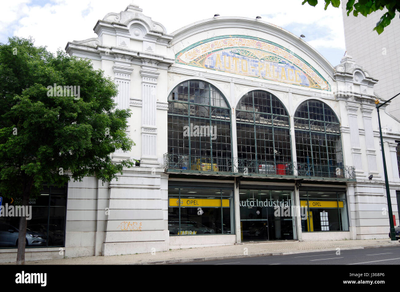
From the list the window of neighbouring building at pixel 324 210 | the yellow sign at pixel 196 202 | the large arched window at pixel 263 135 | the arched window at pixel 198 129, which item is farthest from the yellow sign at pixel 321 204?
the arched window at pixel 198 129

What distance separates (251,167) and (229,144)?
2044 mm

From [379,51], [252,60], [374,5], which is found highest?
[379,51]

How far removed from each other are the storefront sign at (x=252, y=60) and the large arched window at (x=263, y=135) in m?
1.87

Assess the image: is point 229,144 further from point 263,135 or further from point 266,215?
point 266,215

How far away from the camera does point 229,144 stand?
23.9m

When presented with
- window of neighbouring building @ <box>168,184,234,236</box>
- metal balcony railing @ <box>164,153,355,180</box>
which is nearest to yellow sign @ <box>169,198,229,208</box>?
window of neighbouring building @ <box>168,184,234,236</box>

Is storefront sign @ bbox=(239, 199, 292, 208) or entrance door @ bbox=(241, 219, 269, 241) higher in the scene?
storefront sign @ bbox=(239, 199, 292, 208)

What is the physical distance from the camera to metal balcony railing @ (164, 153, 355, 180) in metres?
21.9

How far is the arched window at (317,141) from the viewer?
26.3 m

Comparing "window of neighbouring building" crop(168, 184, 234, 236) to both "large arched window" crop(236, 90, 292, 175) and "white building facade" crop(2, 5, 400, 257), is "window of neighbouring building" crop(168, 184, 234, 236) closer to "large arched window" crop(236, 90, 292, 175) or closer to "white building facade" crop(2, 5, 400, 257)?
"white building facade" crop(2, 5, 400, 257)

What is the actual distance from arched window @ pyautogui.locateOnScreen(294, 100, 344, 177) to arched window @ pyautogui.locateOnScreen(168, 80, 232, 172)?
19.3ft

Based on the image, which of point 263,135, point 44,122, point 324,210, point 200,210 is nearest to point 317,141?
point 263,135

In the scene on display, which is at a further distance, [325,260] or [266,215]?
[266,215]

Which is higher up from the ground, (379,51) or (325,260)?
(379,51)
